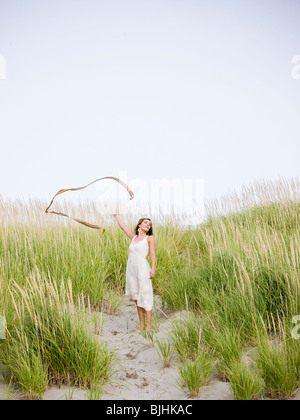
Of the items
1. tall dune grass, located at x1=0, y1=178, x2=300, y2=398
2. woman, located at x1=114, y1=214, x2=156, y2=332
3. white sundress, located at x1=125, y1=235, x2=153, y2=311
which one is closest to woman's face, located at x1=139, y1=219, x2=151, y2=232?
woman, located at x1=114, y1=214, x2=156, y2=332

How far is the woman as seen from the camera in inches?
200

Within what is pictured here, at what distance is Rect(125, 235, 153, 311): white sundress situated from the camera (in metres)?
5.09

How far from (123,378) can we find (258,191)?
6.20m

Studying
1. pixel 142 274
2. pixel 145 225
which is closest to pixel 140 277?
pixel 142 274

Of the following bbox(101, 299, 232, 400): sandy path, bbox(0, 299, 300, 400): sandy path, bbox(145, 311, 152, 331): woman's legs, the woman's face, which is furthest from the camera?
the woman's face

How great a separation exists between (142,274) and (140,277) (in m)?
0.05

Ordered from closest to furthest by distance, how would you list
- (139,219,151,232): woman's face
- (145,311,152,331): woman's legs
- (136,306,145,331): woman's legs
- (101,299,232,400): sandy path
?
(101,299,232,400): sandy path, (145,311,152,331): woman's legs, (136,306,145,331): woman's legs, (139,219,151,232): woman's face

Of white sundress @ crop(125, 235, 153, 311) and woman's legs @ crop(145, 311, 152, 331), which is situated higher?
white sundress @ crop(125, 235, 153, 311)

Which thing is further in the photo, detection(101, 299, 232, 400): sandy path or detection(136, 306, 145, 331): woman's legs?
detection(136, 306, 145, 331): woman's legs

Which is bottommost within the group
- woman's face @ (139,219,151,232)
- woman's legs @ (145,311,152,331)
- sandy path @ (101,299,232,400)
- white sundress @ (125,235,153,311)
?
sandy path @ (101,299,232,400)

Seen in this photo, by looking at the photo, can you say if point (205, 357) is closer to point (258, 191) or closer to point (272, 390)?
point (272, 390)

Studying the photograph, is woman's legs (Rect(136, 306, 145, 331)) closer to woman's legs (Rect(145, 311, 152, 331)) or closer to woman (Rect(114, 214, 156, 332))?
woman (Rect(114, 214, 156, 332))

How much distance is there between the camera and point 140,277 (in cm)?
512
